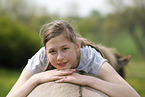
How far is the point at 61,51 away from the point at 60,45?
0.06m

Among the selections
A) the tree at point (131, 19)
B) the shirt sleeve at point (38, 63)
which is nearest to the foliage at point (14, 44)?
the tree at point (131, 19)

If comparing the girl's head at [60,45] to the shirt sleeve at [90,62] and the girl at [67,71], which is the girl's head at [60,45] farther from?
the shirt sleeve at [90,62]

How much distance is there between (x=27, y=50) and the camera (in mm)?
14320

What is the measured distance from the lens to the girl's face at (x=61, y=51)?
2.22 meters

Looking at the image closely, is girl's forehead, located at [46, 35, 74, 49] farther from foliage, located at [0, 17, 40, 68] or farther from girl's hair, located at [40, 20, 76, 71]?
foliage, located at [0, 17, 40, 68]

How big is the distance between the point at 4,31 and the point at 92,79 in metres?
12.2

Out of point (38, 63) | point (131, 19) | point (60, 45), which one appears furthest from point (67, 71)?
point (131, 19)

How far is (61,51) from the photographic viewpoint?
2227 millimetres

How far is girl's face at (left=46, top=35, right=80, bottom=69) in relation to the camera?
2.22 metres

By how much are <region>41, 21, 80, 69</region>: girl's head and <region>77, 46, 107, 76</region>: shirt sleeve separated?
215mm

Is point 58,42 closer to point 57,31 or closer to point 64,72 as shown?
point 57,31

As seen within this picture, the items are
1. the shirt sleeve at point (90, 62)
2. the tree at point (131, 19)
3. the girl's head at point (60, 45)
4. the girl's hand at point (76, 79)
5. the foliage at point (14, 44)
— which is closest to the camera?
the girl's hand at point (76, 79)

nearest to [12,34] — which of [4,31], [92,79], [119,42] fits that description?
[4,31]

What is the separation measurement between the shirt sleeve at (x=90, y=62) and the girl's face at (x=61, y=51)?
0.25 m
